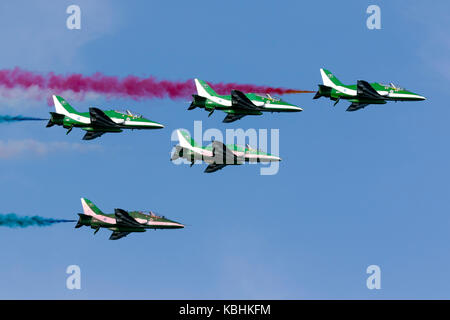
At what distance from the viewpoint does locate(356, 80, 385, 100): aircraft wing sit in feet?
526

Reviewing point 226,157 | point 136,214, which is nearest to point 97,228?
point 136,214

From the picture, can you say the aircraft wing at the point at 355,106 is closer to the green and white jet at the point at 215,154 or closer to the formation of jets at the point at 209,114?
the formation of jets at the point at 209,114

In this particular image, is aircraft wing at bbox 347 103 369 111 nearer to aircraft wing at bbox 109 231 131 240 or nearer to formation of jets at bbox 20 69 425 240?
formation of jets at bbox 20 69 425 240

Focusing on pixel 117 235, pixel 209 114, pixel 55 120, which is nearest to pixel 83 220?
pixel 117 235

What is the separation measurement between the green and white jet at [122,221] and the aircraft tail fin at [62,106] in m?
11.2

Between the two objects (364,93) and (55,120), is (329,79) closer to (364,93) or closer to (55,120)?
(364,93)

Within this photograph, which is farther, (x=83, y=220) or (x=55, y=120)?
(x=55, y=120)

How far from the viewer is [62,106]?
156000 millimetres

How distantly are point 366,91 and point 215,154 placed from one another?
20904 mm

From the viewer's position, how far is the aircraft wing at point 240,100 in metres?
157

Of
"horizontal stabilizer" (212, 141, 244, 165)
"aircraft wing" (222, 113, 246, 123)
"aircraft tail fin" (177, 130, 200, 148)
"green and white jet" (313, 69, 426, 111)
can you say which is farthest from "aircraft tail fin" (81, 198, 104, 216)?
"green and white jet" (313, 69, 426, 111)
